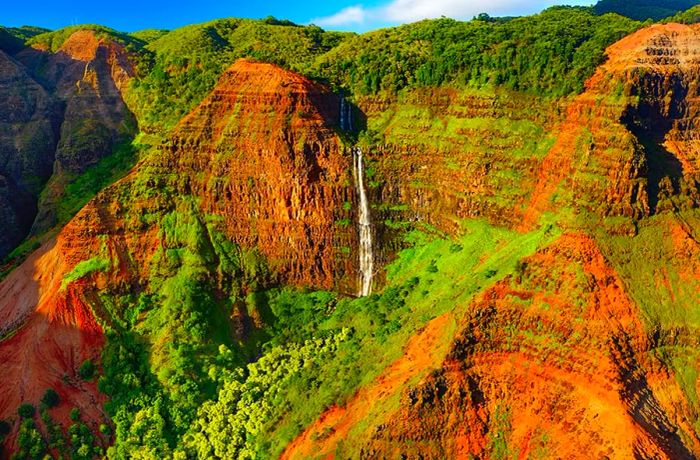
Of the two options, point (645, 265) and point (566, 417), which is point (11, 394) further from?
point (645, 265)

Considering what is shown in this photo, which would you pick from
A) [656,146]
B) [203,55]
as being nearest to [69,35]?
[203,55]

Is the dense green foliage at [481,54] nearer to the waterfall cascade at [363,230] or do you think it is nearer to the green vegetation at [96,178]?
the waterfall cascade at [363,230]

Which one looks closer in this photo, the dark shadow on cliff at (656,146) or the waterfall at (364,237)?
the dark shadow on cliff at (656,146)

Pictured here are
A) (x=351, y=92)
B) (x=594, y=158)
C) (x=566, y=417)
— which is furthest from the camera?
(x=351, y=92)

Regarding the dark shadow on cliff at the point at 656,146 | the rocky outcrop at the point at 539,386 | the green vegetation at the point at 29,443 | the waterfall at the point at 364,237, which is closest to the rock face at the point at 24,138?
the green vegetation at the point at 29,443

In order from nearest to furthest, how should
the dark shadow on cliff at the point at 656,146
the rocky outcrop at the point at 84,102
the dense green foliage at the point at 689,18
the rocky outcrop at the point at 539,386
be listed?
the rocky outcrop at the point at 539,386, the dark shadow on cliff at the point at 656,146, the dense green foliage at the point at 689,18, the rocky outcrop at the point at 84,102

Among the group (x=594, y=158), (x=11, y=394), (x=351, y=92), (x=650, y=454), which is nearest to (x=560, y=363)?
(x=650, y=454)
